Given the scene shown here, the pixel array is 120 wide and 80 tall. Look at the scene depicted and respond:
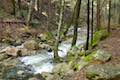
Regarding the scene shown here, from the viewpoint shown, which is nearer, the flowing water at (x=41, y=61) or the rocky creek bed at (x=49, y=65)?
the rocky creek bed at (x=49, y=65)

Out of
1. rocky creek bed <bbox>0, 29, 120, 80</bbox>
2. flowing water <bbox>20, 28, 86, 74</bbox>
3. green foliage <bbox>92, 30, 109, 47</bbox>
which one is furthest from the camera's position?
green foliage <bbox>92, 30, 109, 47</bbox>

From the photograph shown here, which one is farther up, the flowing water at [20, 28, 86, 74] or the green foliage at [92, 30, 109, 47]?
the green foliage at [92, 30, 109, 47]

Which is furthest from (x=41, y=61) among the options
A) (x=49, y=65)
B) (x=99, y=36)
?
(x=99, y=36)

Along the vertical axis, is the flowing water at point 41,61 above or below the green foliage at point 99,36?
below

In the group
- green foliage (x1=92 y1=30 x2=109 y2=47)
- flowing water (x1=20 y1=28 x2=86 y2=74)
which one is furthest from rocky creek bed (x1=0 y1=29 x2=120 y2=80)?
green foliage (x1=92 y1=30 x2=109 y2=47)

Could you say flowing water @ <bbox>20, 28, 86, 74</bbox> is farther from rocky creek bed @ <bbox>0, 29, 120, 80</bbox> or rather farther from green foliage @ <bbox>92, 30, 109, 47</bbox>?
green foliage @ <bbox>92, 30, 109, 47</bbox>

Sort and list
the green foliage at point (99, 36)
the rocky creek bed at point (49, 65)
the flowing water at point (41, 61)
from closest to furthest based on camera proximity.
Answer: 1. the rocky creek bed at point (49, 65)
2. the flowing water at point (41, 61)
3. the green foliage at point (99, 36)

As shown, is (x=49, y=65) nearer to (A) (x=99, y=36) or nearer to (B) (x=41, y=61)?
(B) (x=41, y=61)

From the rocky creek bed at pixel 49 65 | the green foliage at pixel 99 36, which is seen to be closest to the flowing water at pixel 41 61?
the rocky creek bed at pixel 49 65

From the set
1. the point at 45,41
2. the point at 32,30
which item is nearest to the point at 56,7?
the point at 32,30

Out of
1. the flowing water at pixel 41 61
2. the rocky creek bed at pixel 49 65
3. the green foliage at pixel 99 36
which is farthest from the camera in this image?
the green foliage at pixel 99 36

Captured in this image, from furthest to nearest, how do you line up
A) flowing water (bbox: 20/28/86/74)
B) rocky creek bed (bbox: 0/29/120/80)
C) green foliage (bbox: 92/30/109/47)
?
green foliage (bbox: 92/30/109/47), flowing water (bbox: 20/28/86/74), rocky creek bed (bbox: 0/29/120/80)

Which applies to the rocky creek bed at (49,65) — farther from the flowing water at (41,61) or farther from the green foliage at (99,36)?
the green foliage at (99,36)

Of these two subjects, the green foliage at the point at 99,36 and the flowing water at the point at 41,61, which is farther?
the green foliage at the point at 99,36
